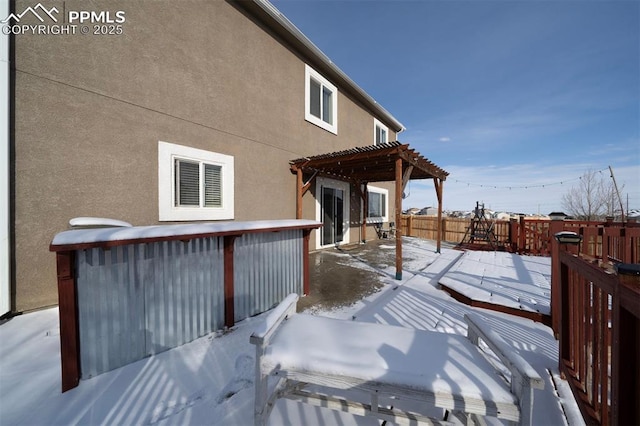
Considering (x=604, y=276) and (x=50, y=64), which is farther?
(x=50, y=64)

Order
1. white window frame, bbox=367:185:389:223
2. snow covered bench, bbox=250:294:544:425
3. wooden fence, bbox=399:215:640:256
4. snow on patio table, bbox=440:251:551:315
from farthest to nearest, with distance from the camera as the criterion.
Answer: white window frame, bbox=367:185:389:223 < snow on patio table, bbox=440:251:551:315 < wooden fence, bbox=399:215:640:256 < snow covered bench, bbox=250:294:544:425

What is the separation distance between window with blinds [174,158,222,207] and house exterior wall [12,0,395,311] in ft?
1.24

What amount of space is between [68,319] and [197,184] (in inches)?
129

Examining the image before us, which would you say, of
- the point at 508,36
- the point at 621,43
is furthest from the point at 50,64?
the point at 621,43

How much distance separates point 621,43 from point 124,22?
13.8 m

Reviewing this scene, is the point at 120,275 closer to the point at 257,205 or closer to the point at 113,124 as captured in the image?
the point at 113,124

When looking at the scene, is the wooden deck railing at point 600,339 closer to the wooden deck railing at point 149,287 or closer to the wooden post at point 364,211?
the wooden deck railing at point 149,287

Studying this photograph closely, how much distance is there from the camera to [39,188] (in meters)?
3.15

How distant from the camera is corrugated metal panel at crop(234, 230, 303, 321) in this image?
10.1 ft

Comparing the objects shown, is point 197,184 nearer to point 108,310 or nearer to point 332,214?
point 108,310

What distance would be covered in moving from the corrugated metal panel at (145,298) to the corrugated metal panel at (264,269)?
0.92 feet

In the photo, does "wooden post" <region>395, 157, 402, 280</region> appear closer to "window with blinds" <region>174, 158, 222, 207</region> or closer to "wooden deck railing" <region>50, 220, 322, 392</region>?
"wooden deck railing" <region>50, 220, 322, 392</region>

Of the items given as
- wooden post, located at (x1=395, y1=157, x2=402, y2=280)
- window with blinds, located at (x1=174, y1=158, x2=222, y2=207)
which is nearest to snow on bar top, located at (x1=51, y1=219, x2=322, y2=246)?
window with blinds, located at (x1=174, y1=158, x2=222, y2=207)

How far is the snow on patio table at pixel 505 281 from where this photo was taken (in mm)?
3705
